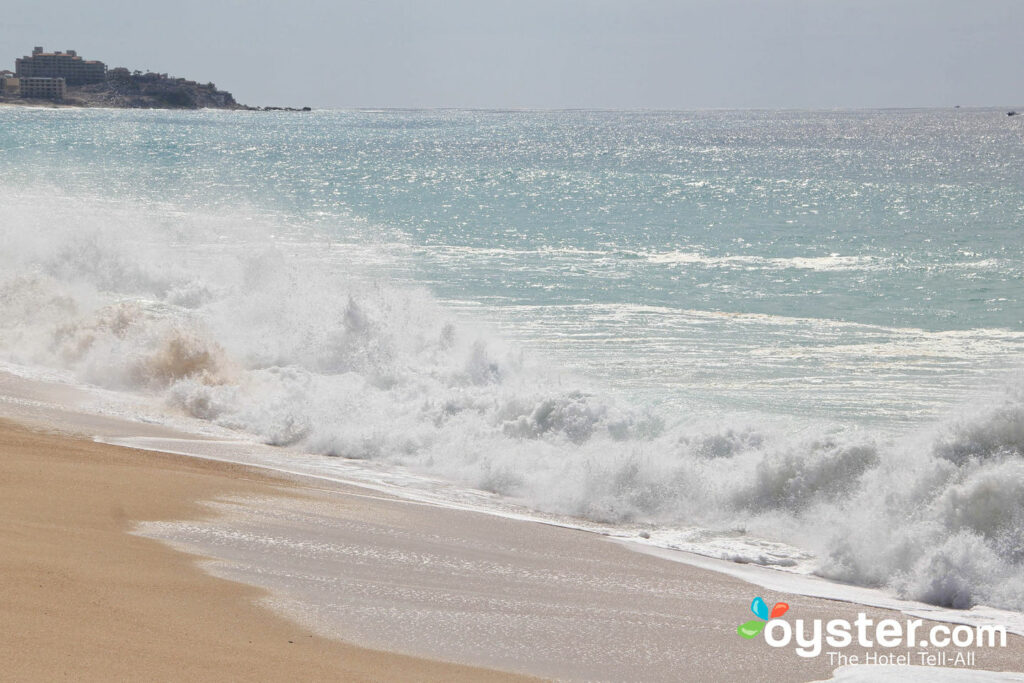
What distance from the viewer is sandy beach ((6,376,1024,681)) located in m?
4.99

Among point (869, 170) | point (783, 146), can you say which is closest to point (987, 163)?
point (869, 170)

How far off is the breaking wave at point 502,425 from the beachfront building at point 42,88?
170335mm

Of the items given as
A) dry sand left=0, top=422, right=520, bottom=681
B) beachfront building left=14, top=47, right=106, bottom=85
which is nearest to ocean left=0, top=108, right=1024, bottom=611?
dry sand left=0, top=422, right=520, bottom=681

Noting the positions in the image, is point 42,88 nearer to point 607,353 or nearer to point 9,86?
point 9,86

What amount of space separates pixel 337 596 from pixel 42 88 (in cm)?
18662

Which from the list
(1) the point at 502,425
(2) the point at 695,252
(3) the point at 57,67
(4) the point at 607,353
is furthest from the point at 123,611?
(3) the point at 57,67

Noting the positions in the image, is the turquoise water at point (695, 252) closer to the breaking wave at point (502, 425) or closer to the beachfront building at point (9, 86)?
the breaking wave at point (502, 425)

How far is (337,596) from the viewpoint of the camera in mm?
6059

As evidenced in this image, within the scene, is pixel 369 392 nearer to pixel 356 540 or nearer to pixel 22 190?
pixel 356 540

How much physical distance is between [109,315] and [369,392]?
4.66m

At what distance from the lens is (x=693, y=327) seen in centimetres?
1639

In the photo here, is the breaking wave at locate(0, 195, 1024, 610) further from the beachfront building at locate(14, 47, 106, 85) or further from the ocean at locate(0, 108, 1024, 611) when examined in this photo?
the beachfront building at locate(14, 47, 106, 85)

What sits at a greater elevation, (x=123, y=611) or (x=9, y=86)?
(x=9, y=86)

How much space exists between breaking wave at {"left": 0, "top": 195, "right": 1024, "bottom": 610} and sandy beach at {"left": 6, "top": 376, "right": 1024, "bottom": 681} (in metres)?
1.10
